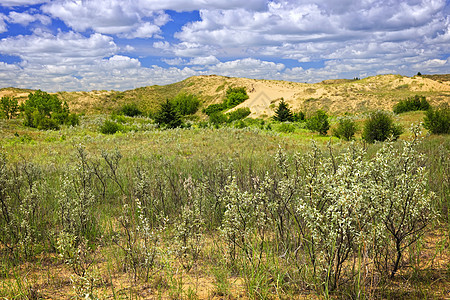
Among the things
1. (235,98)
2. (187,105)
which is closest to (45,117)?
(235,98)

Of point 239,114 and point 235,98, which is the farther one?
point 235,98

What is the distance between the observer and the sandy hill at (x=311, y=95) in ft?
126

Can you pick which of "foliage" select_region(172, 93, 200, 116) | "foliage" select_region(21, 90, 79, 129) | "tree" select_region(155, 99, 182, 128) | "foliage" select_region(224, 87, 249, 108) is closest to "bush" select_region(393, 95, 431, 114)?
"tree" select_region(155, 99, 182, 128)

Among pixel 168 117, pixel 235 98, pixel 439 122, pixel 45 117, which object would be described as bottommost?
pixel 439 122

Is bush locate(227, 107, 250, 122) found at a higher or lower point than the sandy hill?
lower

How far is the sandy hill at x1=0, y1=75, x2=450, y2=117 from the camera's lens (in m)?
38.3

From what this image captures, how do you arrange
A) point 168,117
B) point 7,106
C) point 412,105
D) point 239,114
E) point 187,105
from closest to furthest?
1. point 168,117
2. point 412,105
3. point 7,106
4. point 239,114
5. point 187,105

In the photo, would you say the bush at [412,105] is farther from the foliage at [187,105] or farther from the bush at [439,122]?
the foliage at [187,105]

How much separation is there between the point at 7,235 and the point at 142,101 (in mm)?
64956

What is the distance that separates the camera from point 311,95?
44281 millimetres

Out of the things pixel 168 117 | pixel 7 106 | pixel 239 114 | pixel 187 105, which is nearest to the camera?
pixel 168 117

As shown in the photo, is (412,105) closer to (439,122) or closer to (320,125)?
(320,125)

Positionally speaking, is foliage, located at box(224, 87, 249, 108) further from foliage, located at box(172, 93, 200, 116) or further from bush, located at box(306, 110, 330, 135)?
bush, located at box(306, 110, 330, 135)

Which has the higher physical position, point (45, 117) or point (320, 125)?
point (45, 117)
